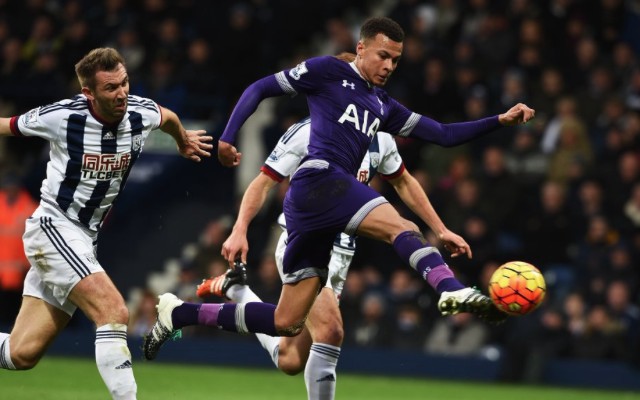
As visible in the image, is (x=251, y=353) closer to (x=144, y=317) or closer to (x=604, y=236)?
(x=144, y=317)

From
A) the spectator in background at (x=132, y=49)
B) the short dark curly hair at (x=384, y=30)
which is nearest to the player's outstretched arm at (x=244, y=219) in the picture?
the short dark curly hair at (x=384, y=30)

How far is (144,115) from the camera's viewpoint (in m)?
7.61

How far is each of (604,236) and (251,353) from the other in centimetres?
415

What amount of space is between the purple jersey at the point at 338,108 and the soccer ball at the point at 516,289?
1141 mm

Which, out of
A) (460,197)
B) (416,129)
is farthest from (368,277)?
(416,129)

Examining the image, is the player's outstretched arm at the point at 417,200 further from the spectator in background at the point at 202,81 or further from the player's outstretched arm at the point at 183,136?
the spectator in background at the point at 202,81

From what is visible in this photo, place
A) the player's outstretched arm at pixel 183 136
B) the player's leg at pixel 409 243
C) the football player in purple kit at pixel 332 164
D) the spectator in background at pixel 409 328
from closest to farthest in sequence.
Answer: the player's leg at pixel 409 243
the football player in purple kit at pixel 332 164
the player's outstretched arm at pixel 183 136
the spectator in background at pixel 409 328

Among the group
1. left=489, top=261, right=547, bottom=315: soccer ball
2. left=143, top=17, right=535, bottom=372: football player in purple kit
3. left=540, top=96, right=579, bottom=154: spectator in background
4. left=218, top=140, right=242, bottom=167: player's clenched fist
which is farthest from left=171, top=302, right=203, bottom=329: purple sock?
left=540, top=96, right=579, bottom=154: spectator in background

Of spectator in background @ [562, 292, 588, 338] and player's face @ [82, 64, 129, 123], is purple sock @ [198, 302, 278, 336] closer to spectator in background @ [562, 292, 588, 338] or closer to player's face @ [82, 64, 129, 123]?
player's face @ [82, 64, 129, 123]

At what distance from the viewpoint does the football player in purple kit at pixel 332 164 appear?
22.3 ft

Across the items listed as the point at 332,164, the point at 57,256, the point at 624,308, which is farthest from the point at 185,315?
the point at 624,308

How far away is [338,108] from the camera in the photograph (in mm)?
7207

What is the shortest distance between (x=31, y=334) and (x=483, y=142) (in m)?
8.00

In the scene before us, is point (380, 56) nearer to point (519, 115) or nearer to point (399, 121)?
point (399, 121)
